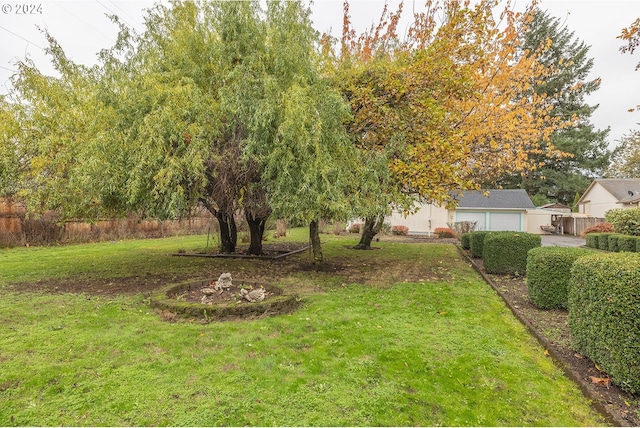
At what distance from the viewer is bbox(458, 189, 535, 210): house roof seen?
76.5 ft

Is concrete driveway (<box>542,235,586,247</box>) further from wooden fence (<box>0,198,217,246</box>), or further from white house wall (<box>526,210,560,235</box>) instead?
wooden fence (<box>0,198,217,246</box>)

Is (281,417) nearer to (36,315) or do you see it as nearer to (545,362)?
(545,362)

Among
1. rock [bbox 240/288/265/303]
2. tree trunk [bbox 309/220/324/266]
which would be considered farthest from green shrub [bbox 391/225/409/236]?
rock [bbox 240/288/265/303]

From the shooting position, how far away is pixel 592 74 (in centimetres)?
3212

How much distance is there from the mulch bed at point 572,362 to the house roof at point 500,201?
62.0 ft

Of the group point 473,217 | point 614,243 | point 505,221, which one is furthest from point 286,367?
point 505,221

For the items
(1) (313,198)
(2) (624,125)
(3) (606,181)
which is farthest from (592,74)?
(1) (313,198)

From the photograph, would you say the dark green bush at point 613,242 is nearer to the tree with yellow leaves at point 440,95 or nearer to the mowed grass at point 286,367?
the tree with yellow leaves at point 440,95

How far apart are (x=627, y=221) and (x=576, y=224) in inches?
549

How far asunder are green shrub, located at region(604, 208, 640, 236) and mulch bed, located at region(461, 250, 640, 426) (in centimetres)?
1030

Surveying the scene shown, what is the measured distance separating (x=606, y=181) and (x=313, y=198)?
2965cm

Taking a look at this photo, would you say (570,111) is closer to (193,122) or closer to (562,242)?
(562,242)

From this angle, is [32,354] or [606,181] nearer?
[32,354]

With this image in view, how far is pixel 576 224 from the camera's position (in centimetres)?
2547
